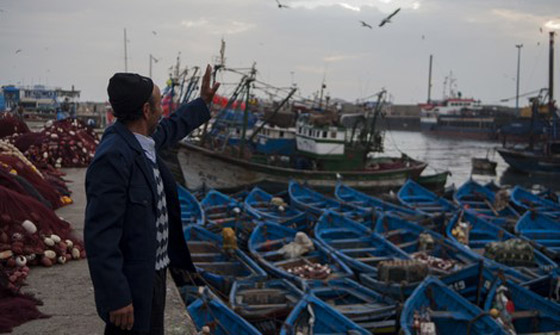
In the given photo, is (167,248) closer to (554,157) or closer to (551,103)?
(554,157)

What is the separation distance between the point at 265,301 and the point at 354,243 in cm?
379

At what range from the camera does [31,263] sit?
5.22 meters

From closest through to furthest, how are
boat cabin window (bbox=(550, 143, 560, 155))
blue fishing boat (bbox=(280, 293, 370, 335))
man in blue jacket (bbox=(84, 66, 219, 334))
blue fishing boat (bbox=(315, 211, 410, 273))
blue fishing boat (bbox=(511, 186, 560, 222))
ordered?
man in blue jacket (bbox=(84, 66, 219, 334)), blue fishing boat (bbox=(280, 293, 370, 335)), blue fishing boat (bbox=(315, 211, 410, 273)), blue fishing boat (bbox=(511, 186, 560, 222)), boat cabin window (bbox=(550, 143, 560, 155))

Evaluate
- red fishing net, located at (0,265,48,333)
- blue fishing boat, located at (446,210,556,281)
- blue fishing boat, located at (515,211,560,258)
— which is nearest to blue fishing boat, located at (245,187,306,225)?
blue fishing boat, located at (446,210,556,281)

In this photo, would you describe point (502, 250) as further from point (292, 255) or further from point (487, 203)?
point (487, 203)

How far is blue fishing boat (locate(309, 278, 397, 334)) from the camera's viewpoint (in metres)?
7.05

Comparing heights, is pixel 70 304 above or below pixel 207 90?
below

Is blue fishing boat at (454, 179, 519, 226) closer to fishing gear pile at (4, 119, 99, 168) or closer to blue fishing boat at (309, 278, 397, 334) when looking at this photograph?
blue fishing boat at (309, 278, 397, 334)

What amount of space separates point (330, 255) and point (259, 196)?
6.41 m

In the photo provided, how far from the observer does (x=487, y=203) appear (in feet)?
55.7

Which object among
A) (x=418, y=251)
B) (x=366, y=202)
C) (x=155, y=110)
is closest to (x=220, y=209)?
(x=366, y=202)

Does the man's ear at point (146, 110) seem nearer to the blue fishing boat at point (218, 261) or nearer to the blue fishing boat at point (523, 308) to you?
the blue fishing boat at point (218, 261)

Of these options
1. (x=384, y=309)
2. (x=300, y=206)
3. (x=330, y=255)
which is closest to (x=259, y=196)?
(x=300, y=206)

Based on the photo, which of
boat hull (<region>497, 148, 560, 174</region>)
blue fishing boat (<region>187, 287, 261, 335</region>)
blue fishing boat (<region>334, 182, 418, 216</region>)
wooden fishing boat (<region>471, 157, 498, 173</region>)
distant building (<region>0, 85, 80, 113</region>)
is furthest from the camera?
distant building (<region>0, 85, 80, 113</region>)
